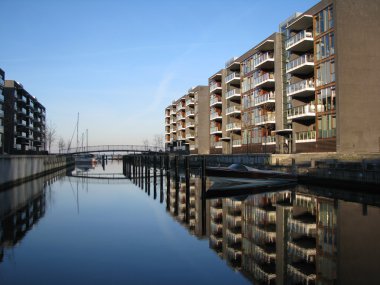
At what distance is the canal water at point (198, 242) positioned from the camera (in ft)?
33.5

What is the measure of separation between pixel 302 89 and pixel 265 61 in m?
12.8

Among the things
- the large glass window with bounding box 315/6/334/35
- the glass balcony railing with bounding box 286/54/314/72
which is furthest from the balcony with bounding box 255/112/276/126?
the large glass window with bounding box 315/6/334/35

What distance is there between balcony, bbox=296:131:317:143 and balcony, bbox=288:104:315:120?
1943mm

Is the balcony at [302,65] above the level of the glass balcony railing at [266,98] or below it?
above

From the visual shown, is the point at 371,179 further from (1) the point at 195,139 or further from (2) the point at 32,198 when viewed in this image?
(1) the point at 195,139

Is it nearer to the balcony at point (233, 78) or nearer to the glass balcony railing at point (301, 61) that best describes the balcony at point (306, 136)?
the glass balcony railing at point (301, 61)

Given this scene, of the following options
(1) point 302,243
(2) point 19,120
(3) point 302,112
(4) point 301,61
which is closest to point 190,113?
(2) point 19,120

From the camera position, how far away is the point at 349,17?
42.9 m

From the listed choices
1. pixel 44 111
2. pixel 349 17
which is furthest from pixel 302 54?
pixel 44 111

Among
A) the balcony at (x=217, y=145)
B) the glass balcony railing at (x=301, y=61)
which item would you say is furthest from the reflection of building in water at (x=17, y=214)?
the balcony at (x=217, y=145)

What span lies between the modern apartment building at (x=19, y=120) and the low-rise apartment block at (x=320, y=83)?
6155 cm

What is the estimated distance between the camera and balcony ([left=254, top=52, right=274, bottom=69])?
5901 cm

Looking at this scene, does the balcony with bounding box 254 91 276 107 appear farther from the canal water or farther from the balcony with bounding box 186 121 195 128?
the balcony with bounding box 186 121 195 128

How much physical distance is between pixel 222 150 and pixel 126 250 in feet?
217
